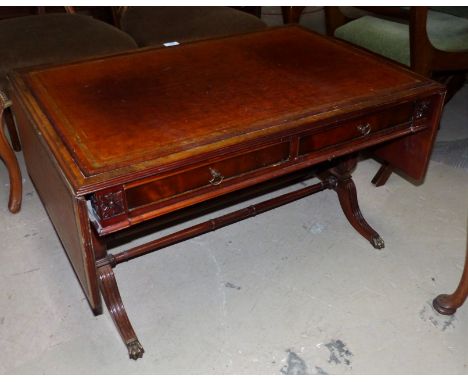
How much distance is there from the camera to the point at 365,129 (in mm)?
1365

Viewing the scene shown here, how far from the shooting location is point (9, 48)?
1.90 meters

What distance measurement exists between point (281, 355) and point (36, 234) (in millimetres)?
1044

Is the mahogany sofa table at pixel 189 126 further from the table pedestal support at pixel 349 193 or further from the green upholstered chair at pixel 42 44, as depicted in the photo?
the green upholstered chair at pixel 42 44

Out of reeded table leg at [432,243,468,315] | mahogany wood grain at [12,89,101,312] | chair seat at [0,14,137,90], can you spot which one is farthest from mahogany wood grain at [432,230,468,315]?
chair seat at [0,14,137,90]

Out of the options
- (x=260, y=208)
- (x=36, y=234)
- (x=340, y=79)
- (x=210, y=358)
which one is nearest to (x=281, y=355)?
(x=210, y=358)

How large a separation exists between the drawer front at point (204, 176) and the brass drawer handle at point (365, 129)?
244mm

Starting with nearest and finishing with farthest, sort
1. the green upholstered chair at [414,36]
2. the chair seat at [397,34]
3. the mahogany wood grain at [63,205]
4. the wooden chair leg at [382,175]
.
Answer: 1. the mahogany wood grain at [63,205]
2. the green upholstered chair at [414,36]
3. the chair seat at [397,34]
4. the wooden chair leg at [382,175]

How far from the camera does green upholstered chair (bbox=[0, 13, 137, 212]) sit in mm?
1848

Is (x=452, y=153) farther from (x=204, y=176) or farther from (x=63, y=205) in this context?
(x=63, y=205)

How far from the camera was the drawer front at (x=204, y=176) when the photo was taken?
1.11m

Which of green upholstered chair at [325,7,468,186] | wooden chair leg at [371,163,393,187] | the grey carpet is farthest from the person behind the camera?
the grey carpet

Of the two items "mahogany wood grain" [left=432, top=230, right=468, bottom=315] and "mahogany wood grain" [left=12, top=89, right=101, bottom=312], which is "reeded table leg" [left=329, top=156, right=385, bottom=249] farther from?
"mahogany wood grain" [left=12, top=89, right=101, bottom=312]

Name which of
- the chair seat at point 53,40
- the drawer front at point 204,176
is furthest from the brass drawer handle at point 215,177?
the chair seat at point 53,40
